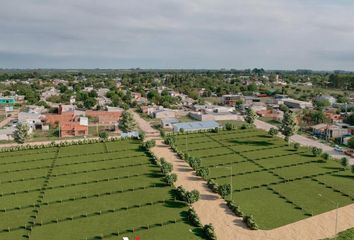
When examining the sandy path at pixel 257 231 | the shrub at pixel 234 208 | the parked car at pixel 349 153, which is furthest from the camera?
the parked car at pixel 349 153

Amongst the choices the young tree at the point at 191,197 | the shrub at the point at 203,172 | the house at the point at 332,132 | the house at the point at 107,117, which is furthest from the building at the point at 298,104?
the young tree at the point at 191,197

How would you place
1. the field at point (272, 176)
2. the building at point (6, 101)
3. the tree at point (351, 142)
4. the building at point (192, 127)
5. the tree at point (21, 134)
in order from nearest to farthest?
1. the field at point (272, 176)
2. the tree at point (351, 142)
3. the tree at point (21, 134)
4. the building at point (192, 127)
5. the building at point (6, 101)

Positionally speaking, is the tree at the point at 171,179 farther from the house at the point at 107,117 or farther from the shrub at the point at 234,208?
the house at the point at 107,117

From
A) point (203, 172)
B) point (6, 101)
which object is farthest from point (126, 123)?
point (6, 101)

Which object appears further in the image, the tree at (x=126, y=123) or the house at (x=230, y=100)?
the house at (x=230, y=100)

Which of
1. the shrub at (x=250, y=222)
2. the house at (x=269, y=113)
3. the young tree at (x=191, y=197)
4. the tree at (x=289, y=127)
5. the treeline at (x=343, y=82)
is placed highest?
the treeline at (x=343, y=82)

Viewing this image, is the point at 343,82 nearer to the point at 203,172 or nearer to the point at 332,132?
the point at 332,132
